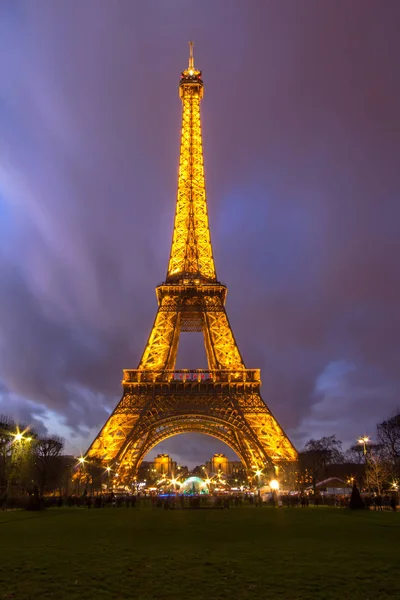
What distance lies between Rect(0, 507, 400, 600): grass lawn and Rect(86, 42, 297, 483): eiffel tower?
38.2 m

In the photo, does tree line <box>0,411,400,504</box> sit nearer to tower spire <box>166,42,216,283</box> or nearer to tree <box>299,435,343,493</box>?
tree <box>299,435,343,493</box>

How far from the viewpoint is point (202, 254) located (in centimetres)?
7412

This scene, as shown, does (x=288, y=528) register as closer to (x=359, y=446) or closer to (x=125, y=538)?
(x=125, y=538)

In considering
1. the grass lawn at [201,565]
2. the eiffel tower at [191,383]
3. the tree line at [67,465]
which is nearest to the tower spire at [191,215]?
the eiffel tower at [191,383]

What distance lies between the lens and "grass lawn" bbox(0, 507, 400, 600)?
33.1ft

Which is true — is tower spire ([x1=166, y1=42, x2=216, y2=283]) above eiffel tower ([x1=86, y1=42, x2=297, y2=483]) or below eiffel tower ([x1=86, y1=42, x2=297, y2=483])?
above

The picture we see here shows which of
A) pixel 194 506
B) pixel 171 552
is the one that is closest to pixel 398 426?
pixel 194 506

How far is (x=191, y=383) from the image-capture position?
6397cm

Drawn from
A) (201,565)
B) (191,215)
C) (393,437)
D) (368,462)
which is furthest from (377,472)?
(201,565)

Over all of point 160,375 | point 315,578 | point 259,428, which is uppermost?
point 160,375

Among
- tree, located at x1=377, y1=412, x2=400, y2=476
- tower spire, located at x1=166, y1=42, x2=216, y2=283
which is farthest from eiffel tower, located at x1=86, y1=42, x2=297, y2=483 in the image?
tree, located at x1=377, y1=412, x2=400, y2=476

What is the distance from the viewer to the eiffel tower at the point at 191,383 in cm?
5919

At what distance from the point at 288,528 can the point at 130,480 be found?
45707 millimetres

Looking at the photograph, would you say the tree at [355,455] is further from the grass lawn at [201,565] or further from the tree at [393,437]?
the grass lawn at [201,565]
